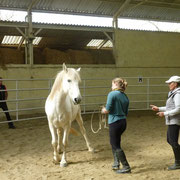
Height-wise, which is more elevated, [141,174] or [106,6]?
[106,6]

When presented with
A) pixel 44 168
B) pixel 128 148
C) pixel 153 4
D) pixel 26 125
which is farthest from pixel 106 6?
pixel 44 168

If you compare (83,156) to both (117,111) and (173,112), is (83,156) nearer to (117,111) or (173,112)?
(117,111)

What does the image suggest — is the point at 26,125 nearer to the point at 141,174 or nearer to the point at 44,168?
the point at 44,168

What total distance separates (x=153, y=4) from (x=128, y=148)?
783cm

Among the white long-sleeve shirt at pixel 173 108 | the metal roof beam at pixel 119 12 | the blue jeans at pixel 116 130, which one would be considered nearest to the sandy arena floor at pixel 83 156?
the blue jeans at pixel 116 130

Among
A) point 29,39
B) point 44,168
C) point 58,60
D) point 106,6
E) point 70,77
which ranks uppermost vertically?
point 106,6

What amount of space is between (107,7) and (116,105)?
7606 millimetres

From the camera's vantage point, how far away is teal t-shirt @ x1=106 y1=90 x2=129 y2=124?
3.04 meters

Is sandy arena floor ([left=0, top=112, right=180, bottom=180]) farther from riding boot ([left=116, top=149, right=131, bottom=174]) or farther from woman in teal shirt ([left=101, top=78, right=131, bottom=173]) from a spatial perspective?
woman in teal shirt ([left=101, top=78, right=131, bottom=173])

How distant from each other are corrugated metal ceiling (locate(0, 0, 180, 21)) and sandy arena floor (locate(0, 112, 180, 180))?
15.3 ft

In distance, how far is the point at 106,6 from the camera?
9750mm

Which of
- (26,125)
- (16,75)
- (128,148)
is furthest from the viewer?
(16,75)

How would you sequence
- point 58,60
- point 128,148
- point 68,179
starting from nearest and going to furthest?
point 68,179 < point 128,148 < point 58,60

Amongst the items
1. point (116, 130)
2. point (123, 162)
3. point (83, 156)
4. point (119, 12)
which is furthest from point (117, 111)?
point (119, 12)
